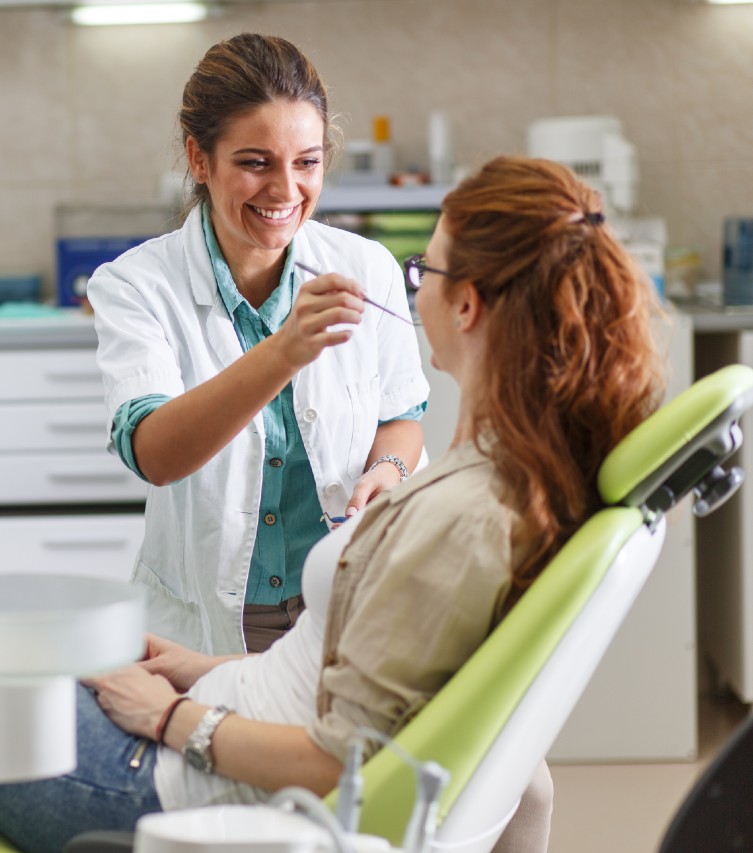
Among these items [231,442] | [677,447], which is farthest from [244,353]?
[677,447]

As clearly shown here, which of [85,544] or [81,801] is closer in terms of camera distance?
[81,801]

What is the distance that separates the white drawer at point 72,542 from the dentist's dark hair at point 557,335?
1.83m

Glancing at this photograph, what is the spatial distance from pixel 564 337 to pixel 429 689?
35 cm

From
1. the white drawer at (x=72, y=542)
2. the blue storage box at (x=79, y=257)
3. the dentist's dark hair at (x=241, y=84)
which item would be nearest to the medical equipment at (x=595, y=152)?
the blue storage box at (x=79, y=257)

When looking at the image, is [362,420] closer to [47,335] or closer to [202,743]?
[202,743]

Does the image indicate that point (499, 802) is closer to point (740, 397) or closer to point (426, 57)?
point (740, 397)

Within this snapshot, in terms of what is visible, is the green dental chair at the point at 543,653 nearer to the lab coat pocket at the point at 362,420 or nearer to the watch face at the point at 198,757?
Answer: the watch face at the point at 198,757

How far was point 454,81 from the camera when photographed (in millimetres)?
3334

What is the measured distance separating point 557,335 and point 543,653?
307 mm

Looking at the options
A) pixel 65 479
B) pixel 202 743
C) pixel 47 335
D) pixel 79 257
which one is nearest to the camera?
pixel 202 743

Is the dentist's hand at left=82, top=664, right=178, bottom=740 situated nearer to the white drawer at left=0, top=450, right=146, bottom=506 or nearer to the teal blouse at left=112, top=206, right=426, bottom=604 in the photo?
the teal blouse at left=112, top=206, right=426, bottom=604

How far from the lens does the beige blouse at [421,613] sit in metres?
1.05

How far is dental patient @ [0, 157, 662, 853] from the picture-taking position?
1.07 m

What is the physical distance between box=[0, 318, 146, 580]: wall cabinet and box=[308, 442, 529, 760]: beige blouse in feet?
6.02
